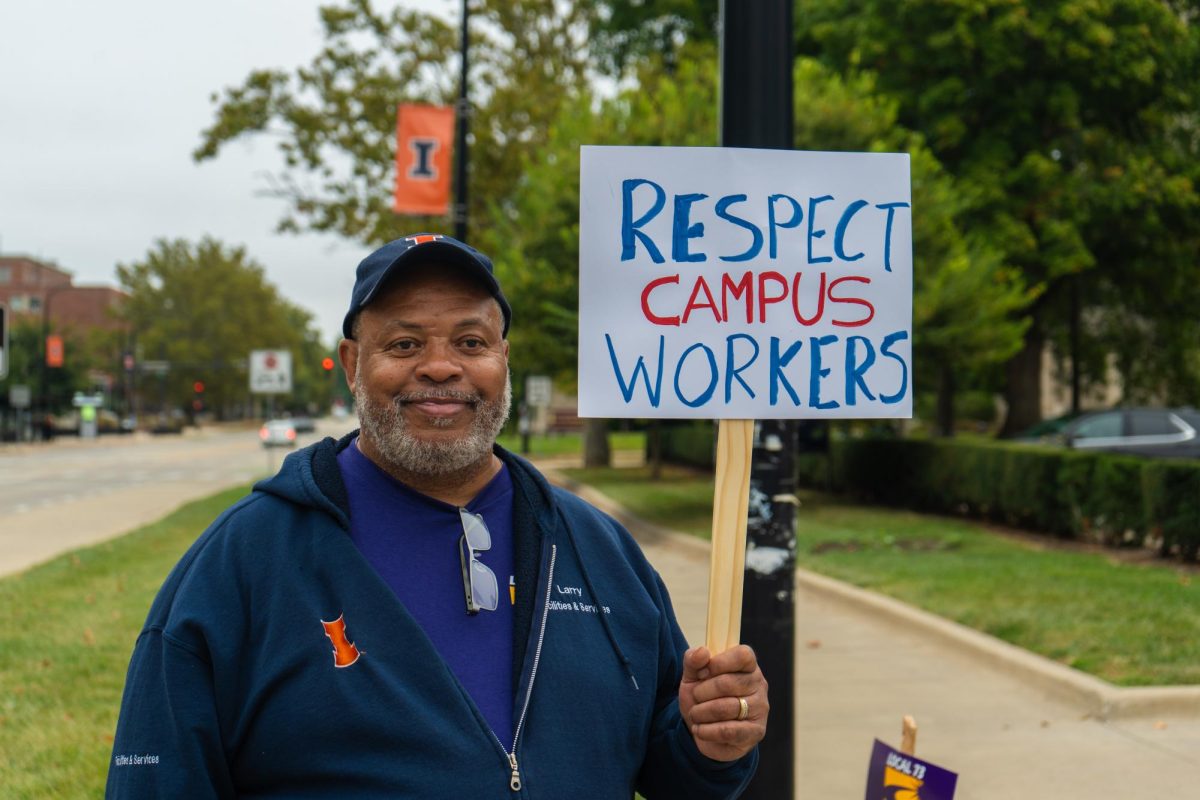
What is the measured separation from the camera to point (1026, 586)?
33.0 feet

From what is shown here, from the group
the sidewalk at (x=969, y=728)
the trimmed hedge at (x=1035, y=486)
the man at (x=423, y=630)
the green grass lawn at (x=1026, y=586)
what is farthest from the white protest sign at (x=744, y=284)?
the trimmed hedge at (x=1035, y=486)

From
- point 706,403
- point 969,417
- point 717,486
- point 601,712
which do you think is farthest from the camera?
point 969,417

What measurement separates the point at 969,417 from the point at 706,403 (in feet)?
238

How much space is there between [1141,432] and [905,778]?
17601mm

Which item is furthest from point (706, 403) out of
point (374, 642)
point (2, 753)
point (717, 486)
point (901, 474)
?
point (901, 474)

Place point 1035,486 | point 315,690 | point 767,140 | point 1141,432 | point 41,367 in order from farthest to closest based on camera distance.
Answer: point 41,367
point 1141,432
point 1035,486
point 767,140
point 315,690

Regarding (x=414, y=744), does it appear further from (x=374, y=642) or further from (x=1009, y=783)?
(x=1009, y=783)

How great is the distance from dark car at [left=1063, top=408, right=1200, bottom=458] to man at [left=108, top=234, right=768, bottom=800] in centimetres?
1765

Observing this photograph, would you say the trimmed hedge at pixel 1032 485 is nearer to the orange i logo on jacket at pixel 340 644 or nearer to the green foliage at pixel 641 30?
the orange i logo on jacket at pixel 340 644

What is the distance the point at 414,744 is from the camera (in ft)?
6.79

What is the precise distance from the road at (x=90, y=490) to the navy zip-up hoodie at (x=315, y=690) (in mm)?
12178

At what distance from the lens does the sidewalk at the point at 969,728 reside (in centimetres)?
550

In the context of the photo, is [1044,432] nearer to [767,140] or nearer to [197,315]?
[767,140]

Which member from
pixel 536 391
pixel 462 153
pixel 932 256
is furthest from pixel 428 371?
pixel 536 391
